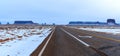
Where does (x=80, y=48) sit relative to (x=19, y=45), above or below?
above

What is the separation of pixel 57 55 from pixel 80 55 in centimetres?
125

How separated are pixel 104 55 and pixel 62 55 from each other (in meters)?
2.18

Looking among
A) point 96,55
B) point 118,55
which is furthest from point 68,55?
point 118,55

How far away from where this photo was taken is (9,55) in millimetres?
17406

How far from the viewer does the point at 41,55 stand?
1511cm

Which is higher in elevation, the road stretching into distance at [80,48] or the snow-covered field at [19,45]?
the road stretching into distance at [80,48]

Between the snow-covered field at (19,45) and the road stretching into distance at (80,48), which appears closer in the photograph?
the road stretching into distance at (80,48)

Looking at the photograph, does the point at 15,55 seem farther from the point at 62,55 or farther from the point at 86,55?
the point at 86,55

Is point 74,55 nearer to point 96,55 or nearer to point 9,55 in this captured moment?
point 96,55

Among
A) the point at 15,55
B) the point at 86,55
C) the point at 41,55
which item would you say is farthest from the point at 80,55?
the point at 15,55

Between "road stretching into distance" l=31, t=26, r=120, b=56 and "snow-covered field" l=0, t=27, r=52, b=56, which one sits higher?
"road stretching into distance" l=31, t=26, r=120, b=56

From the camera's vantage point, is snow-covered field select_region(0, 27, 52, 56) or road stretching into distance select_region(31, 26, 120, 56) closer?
road stretching into distance select_region(31, 26, 120, 56)

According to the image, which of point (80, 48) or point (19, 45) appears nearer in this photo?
point (80, 48)

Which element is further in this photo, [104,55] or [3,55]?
[3,55]
